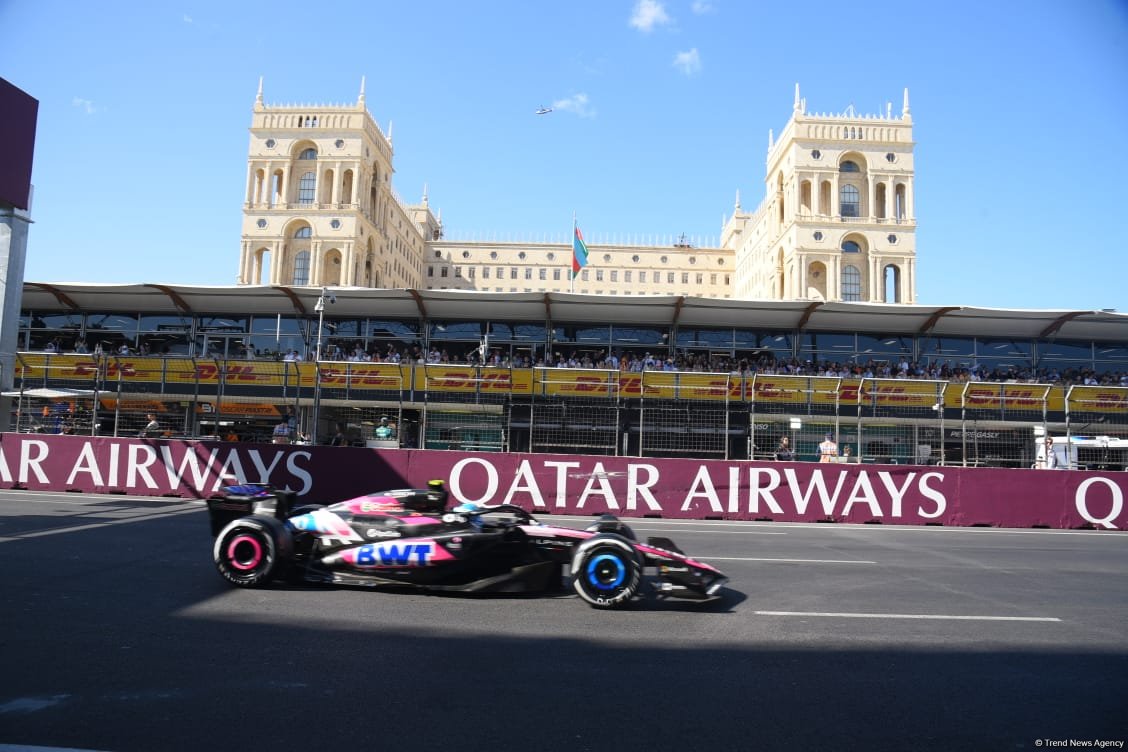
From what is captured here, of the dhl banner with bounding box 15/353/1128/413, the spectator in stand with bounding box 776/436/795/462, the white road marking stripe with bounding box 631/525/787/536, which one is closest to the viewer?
the white road marking stripe with bounding box 631/525/787/536

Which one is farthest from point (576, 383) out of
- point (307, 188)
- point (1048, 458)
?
point (307, 188)

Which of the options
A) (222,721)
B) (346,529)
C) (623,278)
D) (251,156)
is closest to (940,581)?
(346,529)

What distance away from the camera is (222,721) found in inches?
157

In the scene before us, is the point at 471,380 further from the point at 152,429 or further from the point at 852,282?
the point at 852,282

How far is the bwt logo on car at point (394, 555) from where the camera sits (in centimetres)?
731

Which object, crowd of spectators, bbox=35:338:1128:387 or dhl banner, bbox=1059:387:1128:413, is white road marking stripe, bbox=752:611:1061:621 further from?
crowd of spectators, bbox=35:338:1128:387

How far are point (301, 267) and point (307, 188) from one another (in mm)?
7124

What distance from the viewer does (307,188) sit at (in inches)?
2611

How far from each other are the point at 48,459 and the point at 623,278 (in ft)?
353

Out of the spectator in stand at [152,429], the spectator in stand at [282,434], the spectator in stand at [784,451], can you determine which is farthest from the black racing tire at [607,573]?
the spectator in stand at [152,429]

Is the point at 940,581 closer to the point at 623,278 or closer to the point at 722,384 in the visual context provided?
the point at 722,384

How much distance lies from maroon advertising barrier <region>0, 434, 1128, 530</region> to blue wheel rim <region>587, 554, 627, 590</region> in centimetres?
867

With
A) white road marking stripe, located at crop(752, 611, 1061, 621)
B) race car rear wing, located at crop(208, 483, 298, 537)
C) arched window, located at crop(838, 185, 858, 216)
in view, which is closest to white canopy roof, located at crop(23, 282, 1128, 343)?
race car rear wing, located at crop(208, 483, 298, 537)

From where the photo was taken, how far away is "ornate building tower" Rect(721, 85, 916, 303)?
60750 millimetres
